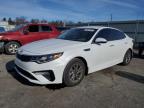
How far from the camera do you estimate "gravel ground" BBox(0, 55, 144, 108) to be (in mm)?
3854

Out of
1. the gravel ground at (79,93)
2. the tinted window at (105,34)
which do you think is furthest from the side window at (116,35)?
the gravel ground at (79,93)

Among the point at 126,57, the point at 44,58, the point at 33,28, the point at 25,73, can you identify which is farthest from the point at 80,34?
the point at 33,28

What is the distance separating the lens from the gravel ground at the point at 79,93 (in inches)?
152

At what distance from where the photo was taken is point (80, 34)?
19.1ft

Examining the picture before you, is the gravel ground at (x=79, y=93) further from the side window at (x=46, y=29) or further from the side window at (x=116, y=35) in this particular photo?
the side window at (x=46, y=29)

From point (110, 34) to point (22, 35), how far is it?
5.12m

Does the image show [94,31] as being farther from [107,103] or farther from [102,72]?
[107,103]

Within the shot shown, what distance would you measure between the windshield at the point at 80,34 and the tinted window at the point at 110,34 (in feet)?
0.99

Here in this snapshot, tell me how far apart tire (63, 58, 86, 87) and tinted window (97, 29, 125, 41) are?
4.30ft

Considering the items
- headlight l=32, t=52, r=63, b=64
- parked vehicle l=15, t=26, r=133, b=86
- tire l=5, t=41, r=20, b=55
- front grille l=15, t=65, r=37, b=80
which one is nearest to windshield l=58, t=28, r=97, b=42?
parked vehicle l=15, t=26, r=133, b=86

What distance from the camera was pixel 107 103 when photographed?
3.95 m

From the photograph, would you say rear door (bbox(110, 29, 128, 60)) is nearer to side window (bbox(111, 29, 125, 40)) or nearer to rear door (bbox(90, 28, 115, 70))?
side window (bbox(111, 29, 125, 40))

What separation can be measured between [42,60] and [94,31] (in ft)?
6.94

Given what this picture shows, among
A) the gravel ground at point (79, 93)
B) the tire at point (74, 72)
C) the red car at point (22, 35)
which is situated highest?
the red car at point (22, 35)
